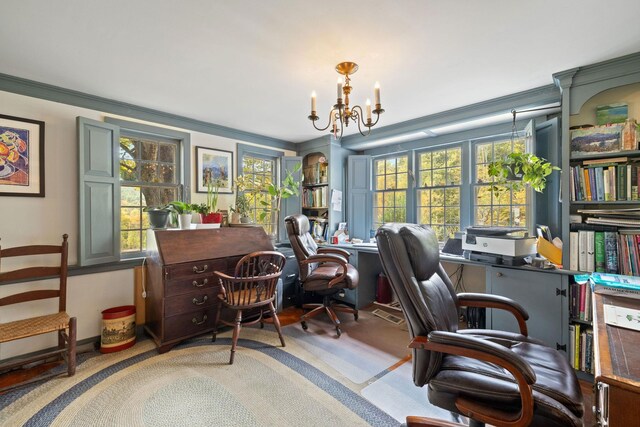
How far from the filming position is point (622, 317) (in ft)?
3.90

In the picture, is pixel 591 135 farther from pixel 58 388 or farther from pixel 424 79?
pixel 58 388

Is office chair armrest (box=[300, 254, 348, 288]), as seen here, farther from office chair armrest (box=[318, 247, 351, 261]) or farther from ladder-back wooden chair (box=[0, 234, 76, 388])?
ladder-back wooden chair (box=[0, 234, 76, 388])

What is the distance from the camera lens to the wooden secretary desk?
2350 mm

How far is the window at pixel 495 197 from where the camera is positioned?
2826mm

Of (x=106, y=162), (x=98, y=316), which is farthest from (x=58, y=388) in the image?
(x=106, y=162)

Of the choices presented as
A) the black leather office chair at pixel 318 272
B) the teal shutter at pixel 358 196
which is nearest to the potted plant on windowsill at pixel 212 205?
the black leather office chair at pixel 318 272

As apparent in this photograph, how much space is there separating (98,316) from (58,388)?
2.46 ft

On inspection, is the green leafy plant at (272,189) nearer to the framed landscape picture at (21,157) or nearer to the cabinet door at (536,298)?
the framed landscape picture at (21,157)

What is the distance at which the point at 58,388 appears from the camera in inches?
73.3

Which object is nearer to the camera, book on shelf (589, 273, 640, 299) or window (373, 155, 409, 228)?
book on shelf (589, 273, 640, 299)

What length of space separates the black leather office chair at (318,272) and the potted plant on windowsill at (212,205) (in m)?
0.74

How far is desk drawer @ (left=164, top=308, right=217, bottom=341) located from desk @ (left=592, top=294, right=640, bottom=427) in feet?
8.64

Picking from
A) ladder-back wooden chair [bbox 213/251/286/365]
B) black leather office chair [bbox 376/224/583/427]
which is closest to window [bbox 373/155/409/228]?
ladder-back wooden chair [bbox 213/251/286/365]

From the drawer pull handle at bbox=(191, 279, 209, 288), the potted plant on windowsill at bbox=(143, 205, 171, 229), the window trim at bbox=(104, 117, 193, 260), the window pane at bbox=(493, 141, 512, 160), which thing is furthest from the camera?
the window pane at bbox=(493, 141, 512, 160)
